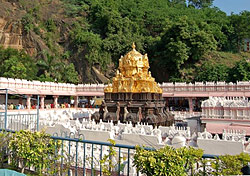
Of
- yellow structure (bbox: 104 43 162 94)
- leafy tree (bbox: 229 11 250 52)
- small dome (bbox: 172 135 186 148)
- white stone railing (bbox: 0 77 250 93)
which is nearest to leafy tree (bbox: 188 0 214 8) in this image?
leafy tree (bbox: 229 11 250 52)

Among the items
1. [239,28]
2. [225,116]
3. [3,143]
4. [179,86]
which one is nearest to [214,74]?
[179,86]

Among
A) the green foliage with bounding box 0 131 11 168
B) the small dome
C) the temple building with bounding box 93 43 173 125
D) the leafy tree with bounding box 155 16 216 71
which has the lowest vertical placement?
the small dome

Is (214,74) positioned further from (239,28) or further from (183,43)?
(239,28)

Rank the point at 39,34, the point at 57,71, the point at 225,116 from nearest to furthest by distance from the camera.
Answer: the point at 225,116 → the point at 57,71 → the point at 39,34

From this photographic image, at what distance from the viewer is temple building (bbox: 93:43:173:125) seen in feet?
52.3

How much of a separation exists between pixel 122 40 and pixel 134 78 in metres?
27.8

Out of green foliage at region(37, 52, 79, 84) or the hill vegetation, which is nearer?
the hill vegetation

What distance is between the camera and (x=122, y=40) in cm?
4366

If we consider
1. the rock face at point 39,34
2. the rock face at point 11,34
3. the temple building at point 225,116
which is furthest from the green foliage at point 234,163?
the rock face at point 11,34

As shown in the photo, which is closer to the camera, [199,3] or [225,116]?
[225,116]

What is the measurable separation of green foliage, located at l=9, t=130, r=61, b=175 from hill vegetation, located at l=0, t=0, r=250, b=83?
96.0ft

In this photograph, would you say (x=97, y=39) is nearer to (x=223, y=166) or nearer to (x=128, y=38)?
(x=128, y=38)

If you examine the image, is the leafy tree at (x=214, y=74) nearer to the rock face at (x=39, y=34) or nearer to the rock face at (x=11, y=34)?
the rock face at (x=39, y=34)

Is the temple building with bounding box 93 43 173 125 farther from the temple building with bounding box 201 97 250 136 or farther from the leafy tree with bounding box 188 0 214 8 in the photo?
the leafy tree with bounding box 188 0 214 8
